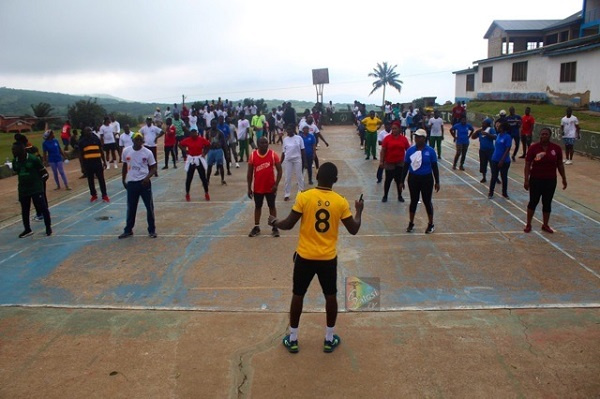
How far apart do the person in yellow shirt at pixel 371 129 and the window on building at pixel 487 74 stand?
2594cm

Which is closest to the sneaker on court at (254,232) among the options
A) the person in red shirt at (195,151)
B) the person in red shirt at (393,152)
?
the person in red shirt at (195,151)

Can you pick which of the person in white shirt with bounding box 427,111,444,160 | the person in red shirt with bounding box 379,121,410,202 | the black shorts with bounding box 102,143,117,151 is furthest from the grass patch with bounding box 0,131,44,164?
the person in white shirt with bounding box 427,111,444,160

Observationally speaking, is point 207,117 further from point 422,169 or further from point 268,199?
point 422,169

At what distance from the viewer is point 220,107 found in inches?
1117

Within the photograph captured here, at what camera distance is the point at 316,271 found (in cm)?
505

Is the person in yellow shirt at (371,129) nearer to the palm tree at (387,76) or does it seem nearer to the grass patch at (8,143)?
the grass patch at (8,143)

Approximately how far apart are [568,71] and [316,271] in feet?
99.5

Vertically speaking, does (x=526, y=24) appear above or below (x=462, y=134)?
above

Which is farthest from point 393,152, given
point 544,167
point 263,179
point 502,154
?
point 263,179

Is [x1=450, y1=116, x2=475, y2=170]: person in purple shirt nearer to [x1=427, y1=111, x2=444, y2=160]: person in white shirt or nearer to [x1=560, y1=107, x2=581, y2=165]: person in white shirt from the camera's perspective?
[x1=427, y1=111, x2=444, y2=160]: person in white shirt

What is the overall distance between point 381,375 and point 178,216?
7.30 metres

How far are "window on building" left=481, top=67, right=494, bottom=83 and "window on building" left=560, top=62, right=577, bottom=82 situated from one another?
10.1 metres

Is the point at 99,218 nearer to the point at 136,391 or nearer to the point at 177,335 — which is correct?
the point at 177,335

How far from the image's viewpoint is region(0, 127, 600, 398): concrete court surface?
15.3 ft
